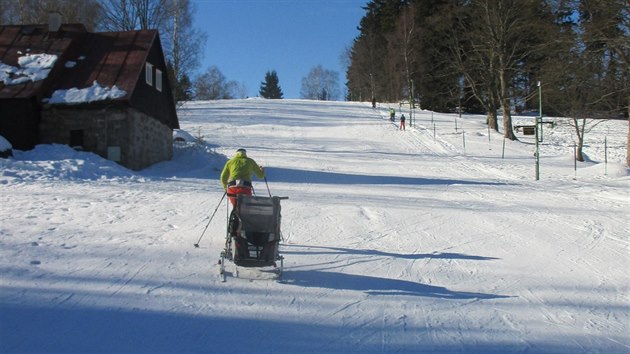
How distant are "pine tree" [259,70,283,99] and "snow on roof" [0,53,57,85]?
93.1 meters

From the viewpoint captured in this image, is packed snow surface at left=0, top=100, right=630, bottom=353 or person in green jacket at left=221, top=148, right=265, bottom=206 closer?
packed snow surface at left=0, top=100, right=630, bottom=353

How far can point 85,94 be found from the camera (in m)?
18.7

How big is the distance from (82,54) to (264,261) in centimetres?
1807

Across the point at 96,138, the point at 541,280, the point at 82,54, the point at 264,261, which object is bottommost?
the point at 541,280

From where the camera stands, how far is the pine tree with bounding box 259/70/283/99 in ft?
368

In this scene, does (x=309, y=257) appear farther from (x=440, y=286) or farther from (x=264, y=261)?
(x=440, y=286)

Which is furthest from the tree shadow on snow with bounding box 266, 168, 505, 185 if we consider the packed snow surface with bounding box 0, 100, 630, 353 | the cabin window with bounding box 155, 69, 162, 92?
the cabin window with bounding box 155, 69, 162, 92

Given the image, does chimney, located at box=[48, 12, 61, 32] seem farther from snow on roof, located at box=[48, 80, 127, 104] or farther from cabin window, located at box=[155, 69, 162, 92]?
cabin window, located at box=[155, 69, 162, 92]

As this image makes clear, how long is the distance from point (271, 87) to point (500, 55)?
81810mm

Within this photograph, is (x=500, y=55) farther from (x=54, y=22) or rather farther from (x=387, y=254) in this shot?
(x=387, y=254)

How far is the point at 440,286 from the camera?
6691 millimetres

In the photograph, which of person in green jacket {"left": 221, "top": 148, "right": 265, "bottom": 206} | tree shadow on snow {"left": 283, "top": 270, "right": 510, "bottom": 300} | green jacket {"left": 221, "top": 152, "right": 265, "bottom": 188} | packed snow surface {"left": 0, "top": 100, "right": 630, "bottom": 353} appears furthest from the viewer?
green jacket {"left": 221, "top": 152, "right": 265, "bottom": 188}

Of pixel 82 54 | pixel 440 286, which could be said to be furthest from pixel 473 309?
pixel 82 54

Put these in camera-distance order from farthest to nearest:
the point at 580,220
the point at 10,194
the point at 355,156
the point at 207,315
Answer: the point at 355,156 → the point at 10,194 → the point at 580,220 → the point at 207,315
